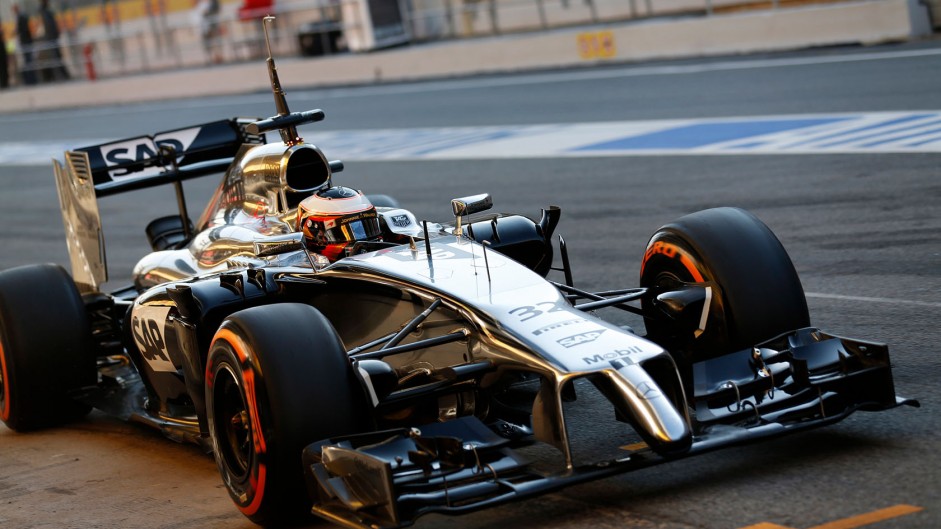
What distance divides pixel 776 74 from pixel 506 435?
48.0 feet

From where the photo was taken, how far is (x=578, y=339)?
541cm

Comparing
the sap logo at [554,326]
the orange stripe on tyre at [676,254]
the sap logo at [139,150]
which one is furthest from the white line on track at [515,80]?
the sap logo at [554,326]

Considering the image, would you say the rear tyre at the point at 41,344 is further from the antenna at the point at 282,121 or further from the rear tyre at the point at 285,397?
the rear tyre at the point at 285,397

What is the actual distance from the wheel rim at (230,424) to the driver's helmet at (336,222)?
1.22 metres

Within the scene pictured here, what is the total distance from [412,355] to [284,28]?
2876cm

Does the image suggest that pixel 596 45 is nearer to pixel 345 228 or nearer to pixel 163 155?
pixel 163 155

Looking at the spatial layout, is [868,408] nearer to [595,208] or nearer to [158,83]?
[595,208]

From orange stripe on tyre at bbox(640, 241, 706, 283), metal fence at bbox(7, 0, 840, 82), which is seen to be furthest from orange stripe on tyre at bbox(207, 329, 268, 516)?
metal fence at bbox(7, 0, 840, 82)

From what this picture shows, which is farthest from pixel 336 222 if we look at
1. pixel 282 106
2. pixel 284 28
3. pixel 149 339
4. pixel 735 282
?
pixel 284 28

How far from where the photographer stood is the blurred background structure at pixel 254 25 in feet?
86.0

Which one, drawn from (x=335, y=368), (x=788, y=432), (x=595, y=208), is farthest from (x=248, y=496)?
(x=595, y=208)

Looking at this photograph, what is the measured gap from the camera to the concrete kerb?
20469 millimetres

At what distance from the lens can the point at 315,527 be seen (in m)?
5.55

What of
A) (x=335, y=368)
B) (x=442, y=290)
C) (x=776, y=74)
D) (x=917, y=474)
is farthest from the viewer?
(x=776, y=74)
